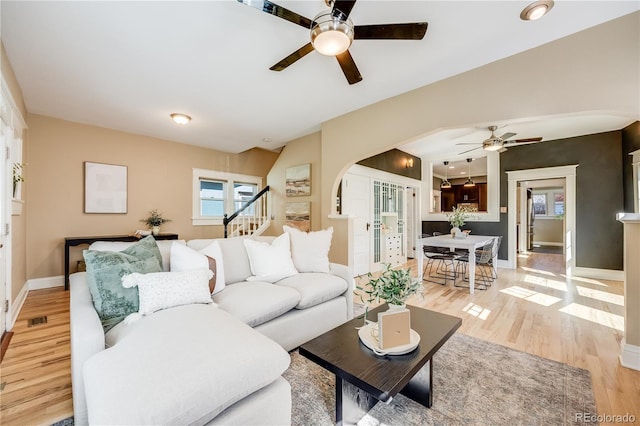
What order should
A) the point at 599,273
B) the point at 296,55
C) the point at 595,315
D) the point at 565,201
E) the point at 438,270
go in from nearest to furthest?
the point at 296,55 < the point at 595,315 < the point at 599,273 < the point at 565,201 < the point at 438,270

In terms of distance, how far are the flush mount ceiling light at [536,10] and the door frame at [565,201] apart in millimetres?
4399

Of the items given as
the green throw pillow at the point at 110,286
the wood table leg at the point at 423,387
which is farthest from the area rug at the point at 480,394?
the green throw pillow at the point at 110,286

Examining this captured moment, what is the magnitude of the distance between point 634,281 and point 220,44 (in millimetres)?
3878

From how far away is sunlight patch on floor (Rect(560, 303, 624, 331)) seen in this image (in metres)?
2.75

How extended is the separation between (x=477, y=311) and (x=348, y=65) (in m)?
3.08

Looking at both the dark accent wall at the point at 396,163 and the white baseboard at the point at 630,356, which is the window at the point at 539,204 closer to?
the dark accent wall at the point at 396,163

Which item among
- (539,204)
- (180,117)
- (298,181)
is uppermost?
(180,117)

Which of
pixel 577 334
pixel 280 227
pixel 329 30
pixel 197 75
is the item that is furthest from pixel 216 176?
pixel 577 334

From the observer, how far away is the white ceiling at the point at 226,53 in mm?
1976

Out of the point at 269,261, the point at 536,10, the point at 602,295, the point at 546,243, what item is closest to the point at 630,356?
the point at 602,295

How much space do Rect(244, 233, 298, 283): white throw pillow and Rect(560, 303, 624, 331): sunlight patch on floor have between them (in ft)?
10.8

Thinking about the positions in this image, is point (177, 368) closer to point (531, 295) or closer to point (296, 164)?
point (296, 164)

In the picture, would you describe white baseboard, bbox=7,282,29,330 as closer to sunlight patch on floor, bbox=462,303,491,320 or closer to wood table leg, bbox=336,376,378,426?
wood table leg, bbox=336,376,378,426

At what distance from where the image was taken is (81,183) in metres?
4.26
